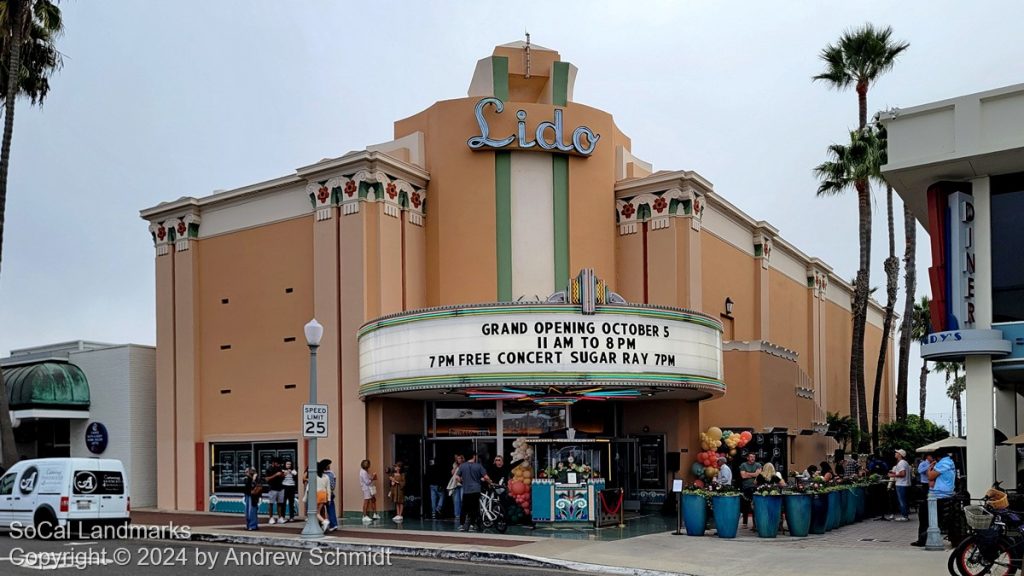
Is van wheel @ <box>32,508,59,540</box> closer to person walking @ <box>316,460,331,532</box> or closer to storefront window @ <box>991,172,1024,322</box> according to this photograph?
person walking @ <box>316,460,331,532</box>

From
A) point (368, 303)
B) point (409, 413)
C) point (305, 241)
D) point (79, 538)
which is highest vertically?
point (305, 241)

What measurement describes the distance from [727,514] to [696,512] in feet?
2.63

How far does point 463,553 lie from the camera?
19.0 meters

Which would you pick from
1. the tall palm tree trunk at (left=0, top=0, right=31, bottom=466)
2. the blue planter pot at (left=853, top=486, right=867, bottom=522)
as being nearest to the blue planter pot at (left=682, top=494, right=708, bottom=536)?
the blue planter pot at (left=853, top=486, right=867, bottom=522)

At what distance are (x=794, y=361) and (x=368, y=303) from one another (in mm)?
15270

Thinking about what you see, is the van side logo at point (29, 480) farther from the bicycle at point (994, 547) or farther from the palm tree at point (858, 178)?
the palm tree at point (858, 178)

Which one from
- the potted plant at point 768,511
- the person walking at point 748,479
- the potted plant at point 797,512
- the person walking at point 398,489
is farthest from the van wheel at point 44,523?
the potted plant at point 797,512

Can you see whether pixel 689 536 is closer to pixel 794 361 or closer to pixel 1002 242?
pixel 1002 242

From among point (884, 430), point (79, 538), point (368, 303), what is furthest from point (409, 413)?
point (884, 430)

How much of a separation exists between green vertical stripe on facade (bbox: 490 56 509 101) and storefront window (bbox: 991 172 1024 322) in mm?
14731

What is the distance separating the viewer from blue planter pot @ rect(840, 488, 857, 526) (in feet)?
78.2

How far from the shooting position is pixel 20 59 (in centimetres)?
3378

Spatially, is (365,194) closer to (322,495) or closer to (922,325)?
(322,495)

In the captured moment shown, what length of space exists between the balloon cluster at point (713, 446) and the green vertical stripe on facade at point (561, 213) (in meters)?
5.90
